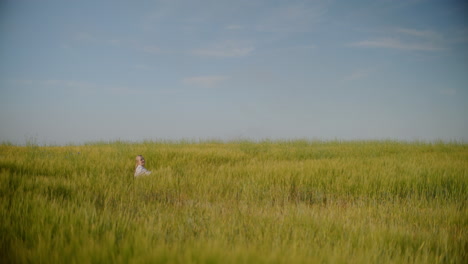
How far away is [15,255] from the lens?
207 cm

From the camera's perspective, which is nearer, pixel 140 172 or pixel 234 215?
pixel 234 215

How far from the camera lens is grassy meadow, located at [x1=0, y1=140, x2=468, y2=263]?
2.11 m

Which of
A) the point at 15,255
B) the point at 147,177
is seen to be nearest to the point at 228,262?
the point at 15,255

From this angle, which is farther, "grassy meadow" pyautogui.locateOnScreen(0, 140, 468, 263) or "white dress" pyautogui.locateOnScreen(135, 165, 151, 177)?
"white dress" pyautogui.locateOnScreen(135, 165, 151, 177)

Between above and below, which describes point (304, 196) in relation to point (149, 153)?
below

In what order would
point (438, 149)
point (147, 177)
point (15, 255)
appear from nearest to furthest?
point (15, 255)
point (147, 177)
point (438, 149)

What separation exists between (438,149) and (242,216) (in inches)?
511

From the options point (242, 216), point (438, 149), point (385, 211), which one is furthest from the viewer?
point (438, 149)

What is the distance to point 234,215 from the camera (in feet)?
12.0

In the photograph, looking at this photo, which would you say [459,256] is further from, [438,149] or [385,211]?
[438,149]

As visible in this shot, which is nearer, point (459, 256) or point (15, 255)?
point (15, 255)

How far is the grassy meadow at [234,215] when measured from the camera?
2.11m

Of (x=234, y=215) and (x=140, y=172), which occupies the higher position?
(x=140, y=172)

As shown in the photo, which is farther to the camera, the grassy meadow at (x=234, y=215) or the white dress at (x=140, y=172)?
the white dress at (x=140, y=172)
